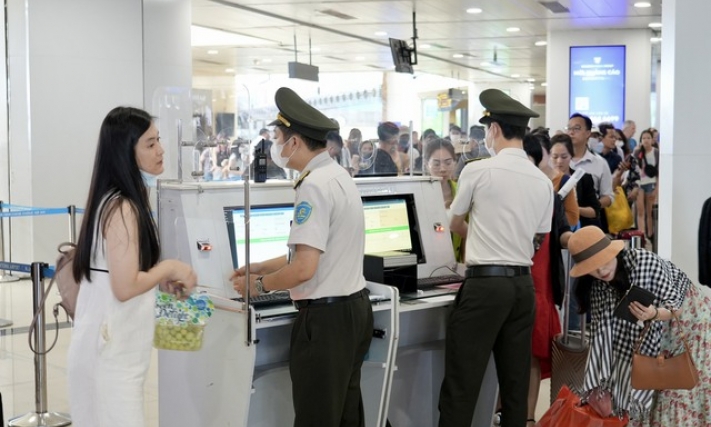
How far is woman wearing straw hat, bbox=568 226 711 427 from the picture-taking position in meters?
3.54

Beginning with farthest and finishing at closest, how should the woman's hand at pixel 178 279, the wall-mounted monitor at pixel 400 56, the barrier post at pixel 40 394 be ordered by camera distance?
the wall-mounted monitor at pixel 400 56 → the barrier post at pixel 40 394 → the woman's hand at pixel 178 279

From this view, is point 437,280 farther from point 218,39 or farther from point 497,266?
point 218,39

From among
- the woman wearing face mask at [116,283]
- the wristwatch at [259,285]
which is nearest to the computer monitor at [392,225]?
the wristwatch at [259,285]

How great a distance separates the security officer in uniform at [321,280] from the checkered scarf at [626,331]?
1.05m

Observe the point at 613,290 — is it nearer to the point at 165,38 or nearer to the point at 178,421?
the point at 178,421

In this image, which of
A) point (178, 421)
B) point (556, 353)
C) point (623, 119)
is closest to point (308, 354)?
point (178, 421)

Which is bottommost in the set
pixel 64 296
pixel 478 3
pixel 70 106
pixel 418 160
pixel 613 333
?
pixel 613 333

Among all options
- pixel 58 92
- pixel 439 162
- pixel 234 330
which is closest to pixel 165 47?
pixel 58 92

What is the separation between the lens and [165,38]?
31.2ft

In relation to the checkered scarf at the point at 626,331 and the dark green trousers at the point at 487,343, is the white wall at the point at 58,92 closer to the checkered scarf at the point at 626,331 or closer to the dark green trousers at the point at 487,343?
the dark green trousers at the point at 487,343

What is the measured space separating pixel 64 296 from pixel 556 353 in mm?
2338

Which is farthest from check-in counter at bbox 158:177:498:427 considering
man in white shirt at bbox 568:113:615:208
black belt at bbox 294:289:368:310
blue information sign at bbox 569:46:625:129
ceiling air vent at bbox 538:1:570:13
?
blue information sign at bbox 569:46:625:129

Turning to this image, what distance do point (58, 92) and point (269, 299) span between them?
238 inches

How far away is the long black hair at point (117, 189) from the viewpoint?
275cm
